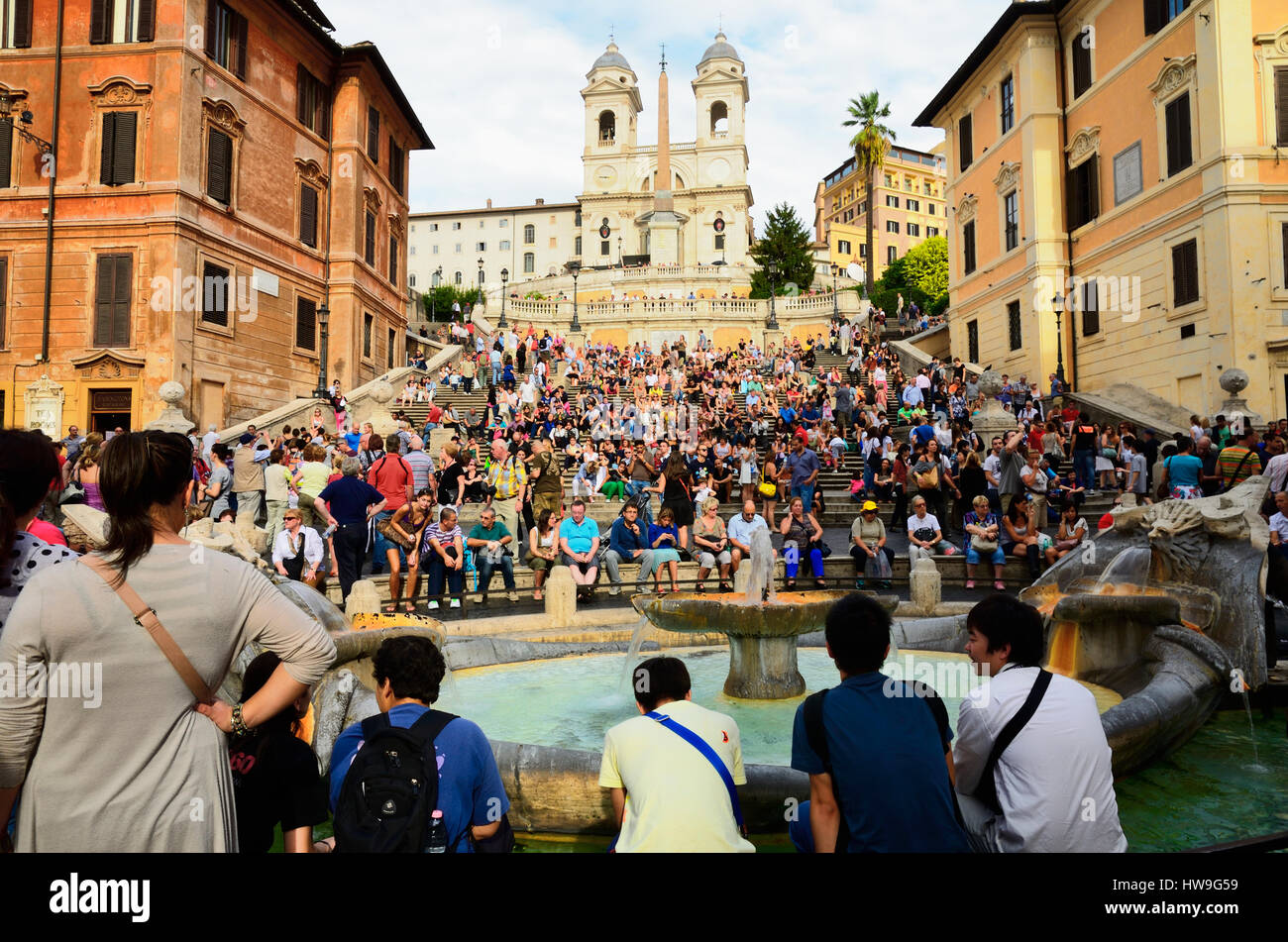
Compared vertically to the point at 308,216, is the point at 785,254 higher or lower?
higher

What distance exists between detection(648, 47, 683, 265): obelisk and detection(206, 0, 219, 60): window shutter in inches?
2636

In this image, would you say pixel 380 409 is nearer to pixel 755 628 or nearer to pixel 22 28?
pixel 22 28

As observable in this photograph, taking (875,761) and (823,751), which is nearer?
(875,761)

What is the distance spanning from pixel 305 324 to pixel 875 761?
32143 millimetres

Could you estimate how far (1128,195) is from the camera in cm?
2616

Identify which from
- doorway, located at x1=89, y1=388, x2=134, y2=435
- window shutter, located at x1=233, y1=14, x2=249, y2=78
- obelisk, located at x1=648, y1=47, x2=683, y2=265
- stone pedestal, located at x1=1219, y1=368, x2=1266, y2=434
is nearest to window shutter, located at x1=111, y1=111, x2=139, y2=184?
window shutter, located at x1=233, y1=14, x2=249, y2=78

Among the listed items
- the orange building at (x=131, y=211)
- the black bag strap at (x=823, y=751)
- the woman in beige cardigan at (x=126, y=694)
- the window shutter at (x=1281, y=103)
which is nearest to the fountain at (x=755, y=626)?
the black bag strap at (x=823, y=751)

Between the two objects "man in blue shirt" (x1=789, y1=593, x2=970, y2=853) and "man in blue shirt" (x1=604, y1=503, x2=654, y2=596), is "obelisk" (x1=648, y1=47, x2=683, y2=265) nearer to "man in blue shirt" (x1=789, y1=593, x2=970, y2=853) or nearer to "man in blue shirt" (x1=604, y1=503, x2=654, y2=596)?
"man in blue shirt" (x1=604, y1=503, x2=654, y2=596)

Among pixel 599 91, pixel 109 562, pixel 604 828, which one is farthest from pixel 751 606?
pixel 599 91

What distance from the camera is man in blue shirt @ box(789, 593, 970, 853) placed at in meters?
3.10

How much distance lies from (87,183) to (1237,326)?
3217 cm

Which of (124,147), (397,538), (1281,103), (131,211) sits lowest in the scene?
(397,538)

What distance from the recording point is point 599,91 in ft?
345

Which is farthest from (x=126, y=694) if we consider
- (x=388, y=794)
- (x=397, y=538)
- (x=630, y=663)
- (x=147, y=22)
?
(x=147, y=22)
